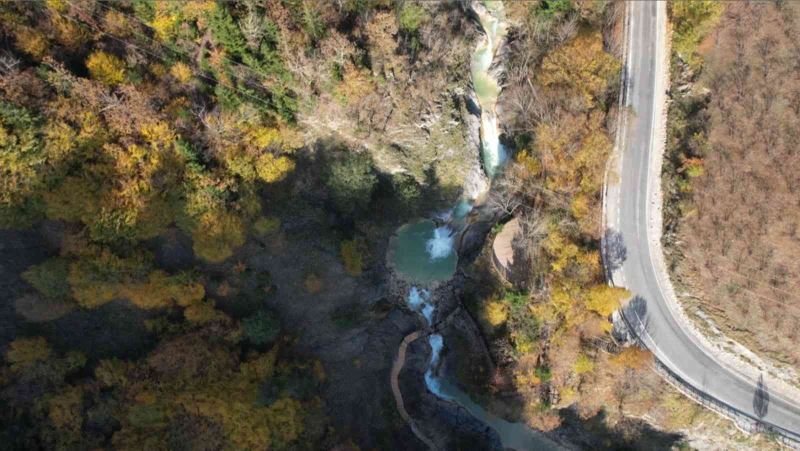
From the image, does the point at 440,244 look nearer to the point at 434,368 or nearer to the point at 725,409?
the point at 434,368

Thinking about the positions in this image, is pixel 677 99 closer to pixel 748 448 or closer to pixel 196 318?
pixel 748 448

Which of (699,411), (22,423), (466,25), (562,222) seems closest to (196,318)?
(22,423)

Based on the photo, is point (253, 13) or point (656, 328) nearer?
point (253, 13)

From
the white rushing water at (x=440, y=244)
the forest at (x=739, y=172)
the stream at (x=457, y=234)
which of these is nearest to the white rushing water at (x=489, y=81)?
the stream at (x=457, y=234)

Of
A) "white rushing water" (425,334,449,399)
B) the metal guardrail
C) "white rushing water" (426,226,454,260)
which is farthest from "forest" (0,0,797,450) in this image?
"white rushing water" (426,226,454,260)

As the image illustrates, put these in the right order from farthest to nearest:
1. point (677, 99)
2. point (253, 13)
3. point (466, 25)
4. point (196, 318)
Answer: point (466, 25)
point (677, 99)
point (196, 318)
point (253, 13)

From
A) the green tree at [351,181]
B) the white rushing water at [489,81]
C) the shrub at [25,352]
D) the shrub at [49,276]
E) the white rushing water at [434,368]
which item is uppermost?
the white rushing water at [489,81]

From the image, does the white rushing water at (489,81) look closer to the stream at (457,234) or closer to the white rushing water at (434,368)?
the stream at (457,234)

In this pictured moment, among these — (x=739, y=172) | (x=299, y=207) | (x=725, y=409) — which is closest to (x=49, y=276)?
(x=299, y=207)
